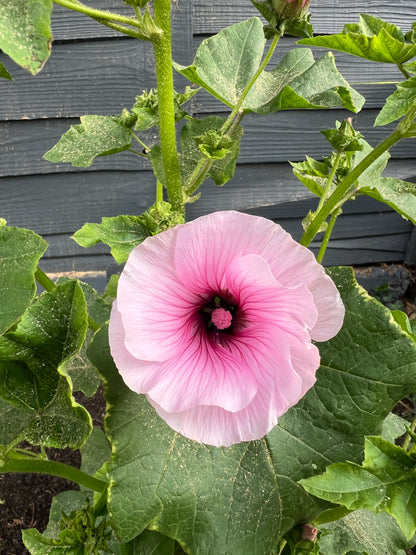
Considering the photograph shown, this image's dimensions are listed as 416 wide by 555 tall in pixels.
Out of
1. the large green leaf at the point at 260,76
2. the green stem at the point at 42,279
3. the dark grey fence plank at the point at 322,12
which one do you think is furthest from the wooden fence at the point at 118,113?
the green stem at the point at 42,279

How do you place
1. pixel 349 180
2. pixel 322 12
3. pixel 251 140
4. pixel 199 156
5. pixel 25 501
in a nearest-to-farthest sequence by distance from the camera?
pixel 349 180
pixel 199 156
pixel 25 501
pixel 322 12
pixel 251 140

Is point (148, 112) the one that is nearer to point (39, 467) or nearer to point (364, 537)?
point (39, 467)

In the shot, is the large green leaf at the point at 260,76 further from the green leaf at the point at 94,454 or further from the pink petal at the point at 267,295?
the green leaf at the point at 94,454

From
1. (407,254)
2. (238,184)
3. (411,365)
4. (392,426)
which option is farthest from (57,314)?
(407,254)

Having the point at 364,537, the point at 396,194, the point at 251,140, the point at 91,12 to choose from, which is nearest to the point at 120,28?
the point at 91,12

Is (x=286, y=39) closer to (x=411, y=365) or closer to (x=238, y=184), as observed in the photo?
(x=238, y=184)

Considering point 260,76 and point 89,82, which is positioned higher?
point 260,76
